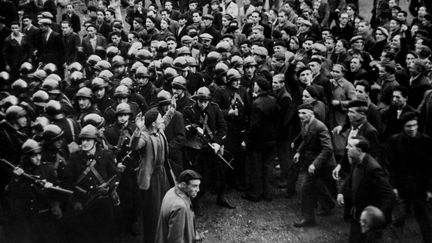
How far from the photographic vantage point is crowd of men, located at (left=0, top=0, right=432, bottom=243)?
22.1 ft

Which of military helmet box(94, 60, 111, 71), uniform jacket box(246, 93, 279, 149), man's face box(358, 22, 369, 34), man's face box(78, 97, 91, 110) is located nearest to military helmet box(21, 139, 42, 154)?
man's face box(78, 97, 91, 110)

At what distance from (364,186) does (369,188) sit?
0.22 feet

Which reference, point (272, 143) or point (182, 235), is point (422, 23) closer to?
point (272, 143)

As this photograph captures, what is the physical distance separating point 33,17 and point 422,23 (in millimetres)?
11543

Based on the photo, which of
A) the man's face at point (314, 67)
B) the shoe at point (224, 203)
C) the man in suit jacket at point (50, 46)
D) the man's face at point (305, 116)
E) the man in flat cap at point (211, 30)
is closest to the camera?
the man's face at point (305, 116)

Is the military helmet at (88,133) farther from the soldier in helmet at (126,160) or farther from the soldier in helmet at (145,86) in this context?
the soldier in helmet at (145,86)

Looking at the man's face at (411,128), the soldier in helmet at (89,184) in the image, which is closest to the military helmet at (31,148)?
the soldier in helmet at (89,184)

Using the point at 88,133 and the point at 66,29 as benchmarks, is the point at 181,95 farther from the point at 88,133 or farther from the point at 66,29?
the point at 66,29

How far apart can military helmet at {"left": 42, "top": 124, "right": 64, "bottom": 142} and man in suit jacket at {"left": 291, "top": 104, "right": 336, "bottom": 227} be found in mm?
3730

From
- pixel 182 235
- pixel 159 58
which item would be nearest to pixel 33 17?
pixel 159 58

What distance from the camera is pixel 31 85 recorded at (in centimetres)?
1016

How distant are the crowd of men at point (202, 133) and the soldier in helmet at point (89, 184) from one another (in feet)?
0.05

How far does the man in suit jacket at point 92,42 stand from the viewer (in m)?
13.2

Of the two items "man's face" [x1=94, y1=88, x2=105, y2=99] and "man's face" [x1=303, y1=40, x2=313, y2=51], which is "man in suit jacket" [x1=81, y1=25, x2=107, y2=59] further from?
"man's face" [x1=303, y1=40, x2=313, y2=51]
